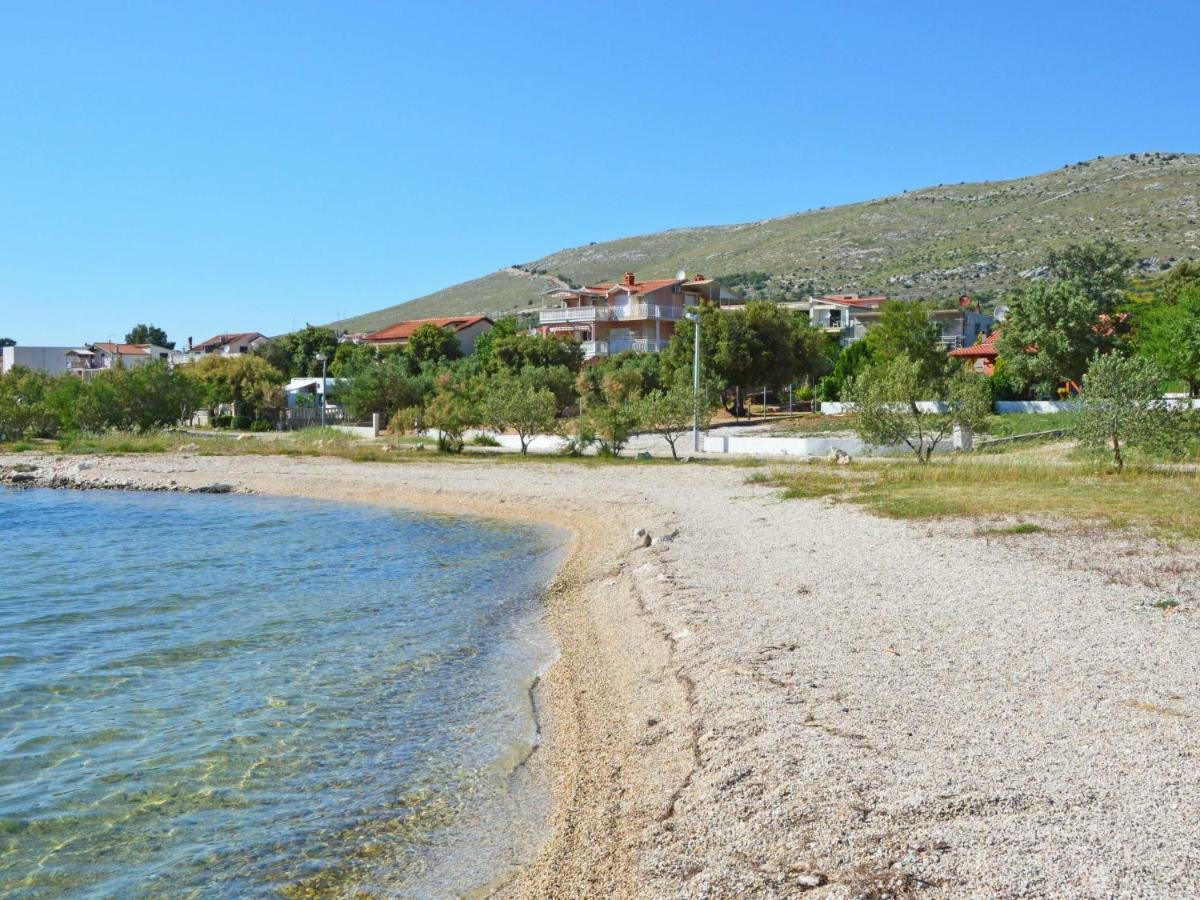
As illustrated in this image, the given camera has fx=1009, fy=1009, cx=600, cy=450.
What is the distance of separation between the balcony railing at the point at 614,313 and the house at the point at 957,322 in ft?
65.6

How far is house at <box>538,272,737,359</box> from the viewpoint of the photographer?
264ft

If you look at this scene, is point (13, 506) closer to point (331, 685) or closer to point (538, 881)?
point (331, 685)

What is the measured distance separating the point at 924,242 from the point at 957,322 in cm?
5137

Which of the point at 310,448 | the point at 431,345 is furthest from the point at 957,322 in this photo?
the point at 310,448

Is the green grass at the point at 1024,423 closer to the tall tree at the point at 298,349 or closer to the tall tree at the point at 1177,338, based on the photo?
the tall tree at the point at 1177,338

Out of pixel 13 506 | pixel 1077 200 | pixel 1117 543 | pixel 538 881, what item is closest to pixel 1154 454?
pixel 1117 543

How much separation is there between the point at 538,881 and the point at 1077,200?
145799 mm

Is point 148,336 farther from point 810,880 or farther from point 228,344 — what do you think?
point 810,880

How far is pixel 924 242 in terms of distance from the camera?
14012 cm

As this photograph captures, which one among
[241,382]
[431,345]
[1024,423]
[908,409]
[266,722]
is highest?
[431,345]

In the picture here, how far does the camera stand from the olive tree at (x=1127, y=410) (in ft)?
79.8

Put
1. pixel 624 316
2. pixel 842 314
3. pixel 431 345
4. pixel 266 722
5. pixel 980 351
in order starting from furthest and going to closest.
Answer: pixel 842 314, pixel 431 345, pixel 624 316, pixel 980 351, pixel 266 722

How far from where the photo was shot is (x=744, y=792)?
22.8ft

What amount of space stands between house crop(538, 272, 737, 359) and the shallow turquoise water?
60.1m
